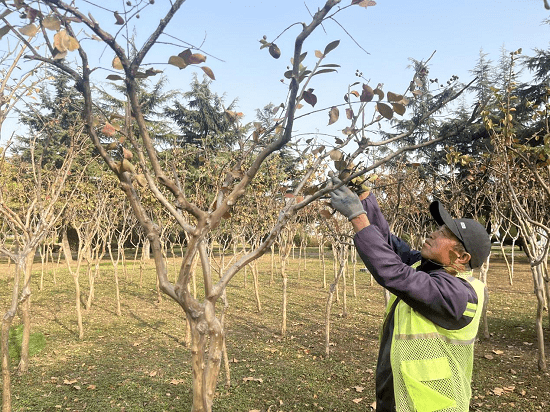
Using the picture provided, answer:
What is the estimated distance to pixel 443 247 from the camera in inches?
81.3

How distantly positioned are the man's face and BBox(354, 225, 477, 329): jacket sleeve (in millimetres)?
207

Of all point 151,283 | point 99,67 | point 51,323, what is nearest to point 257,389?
point 99,67

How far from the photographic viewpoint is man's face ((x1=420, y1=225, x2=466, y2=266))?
2047mm

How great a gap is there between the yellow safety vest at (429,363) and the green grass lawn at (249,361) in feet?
10.0

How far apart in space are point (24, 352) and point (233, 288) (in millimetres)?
8766

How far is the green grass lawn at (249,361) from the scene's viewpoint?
473 cm

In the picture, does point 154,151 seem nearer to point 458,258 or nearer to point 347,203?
point 347,203

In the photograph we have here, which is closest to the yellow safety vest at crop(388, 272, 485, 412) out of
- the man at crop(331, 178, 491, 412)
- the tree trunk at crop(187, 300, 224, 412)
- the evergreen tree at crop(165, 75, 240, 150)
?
the man at crop(331, 178, 491, 412)

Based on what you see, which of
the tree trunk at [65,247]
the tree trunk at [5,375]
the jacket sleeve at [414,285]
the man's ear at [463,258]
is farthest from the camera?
the tree trunk at [65,247]

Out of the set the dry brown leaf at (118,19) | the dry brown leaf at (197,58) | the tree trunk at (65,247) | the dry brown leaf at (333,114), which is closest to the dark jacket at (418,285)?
the dry brown leaf at (333,114)

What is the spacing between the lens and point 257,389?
5082 mm

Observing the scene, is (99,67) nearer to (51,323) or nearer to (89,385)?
(89,385)

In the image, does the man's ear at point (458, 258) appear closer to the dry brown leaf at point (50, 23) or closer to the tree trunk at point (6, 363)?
the dry brown leaf at point (50, 23)

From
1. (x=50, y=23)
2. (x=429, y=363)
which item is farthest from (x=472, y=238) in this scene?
(x=50, y=23)
